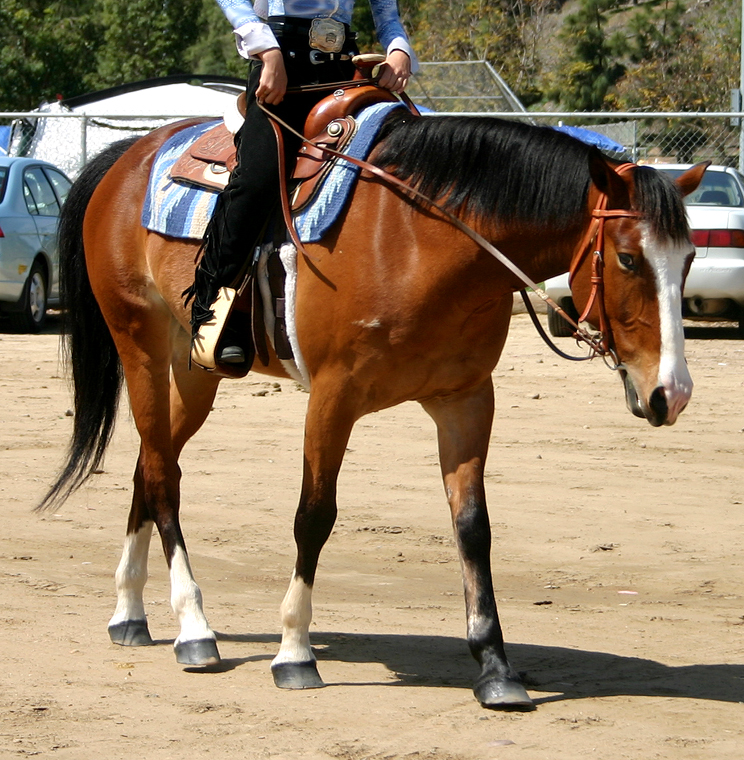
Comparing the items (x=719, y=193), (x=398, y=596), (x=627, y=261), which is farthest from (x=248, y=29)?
(x=719, y=193)

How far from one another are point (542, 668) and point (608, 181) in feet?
6.14

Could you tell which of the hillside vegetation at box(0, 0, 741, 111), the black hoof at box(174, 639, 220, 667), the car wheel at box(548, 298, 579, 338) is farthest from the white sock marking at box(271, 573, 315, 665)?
the hillside vegetation at box(0, 0, 741, 111)

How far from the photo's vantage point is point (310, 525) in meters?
4.45

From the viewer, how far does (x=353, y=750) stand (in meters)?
3.74

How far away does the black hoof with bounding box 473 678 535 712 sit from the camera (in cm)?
419

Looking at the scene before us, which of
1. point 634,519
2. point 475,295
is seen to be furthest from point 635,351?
point 634,519

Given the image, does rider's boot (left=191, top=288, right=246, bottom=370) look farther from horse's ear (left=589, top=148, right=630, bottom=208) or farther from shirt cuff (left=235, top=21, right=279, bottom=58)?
horse's ear (left=589, top=148, right=630, bottom=208)

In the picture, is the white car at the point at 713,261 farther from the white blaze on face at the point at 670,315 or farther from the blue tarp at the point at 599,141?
the white blaze on face at the point at 670,315

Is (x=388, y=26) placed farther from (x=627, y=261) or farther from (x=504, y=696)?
(x=504, y=696)

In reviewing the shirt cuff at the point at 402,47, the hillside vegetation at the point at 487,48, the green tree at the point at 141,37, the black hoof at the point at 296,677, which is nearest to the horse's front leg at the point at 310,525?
the black hoof at the point at 296,677

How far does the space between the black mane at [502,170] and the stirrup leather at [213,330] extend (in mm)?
762

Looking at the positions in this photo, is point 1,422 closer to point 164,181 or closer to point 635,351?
point 164,181

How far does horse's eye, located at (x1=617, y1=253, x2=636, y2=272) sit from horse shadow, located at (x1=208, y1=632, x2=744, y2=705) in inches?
59.8

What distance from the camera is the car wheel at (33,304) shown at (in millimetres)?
14453
